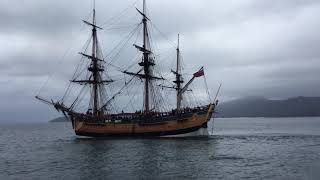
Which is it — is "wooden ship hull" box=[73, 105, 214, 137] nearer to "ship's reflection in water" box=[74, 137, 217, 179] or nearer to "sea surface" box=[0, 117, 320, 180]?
"ship's reflection in water" box=[74, 137, 217, 179]

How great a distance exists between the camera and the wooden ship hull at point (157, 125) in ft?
312

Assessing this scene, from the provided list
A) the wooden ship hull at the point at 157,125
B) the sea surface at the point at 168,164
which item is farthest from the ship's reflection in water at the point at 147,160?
the wooden ship hull at the point at 157,125

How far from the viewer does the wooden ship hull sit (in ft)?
312

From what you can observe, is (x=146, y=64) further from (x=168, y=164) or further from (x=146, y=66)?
(x=168, y=164)

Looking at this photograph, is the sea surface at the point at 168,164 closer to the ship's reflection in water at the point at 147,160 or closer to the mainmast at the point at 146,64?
the ship's reflection in water at the point at 147,160

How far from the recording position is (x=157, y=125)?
316 ft

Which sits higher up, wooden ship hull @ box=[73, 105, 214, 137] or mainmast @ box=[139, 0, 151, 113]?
mainmast @ box=[139, 0, 151, 113]

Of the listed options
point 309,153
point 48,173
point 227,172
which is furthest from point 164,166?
point 309,153

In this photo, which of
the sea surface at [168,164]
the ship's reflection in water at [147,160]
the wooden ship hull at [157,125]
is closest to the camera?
the sea surface at [168,164]

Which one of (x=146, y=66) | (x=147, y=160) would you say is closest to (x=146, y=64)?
(x=146, y=66)

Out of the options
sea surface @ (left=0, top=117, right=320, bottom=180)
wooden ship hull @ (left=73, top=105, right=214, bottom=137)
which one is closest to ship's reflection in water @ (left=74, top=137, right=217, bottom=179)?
sea surface @ (left=0, top=117, right=320, bottom=180)

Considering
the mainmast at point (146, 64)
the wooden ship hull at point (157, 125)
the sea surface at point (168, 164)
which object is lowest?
the sea surface at point (168, 164)

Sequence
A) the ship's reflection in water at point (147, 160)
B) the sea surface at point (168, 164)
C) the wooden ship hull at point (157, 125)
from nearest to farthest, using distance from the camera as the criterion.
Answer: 1. the sea surface at point (168, 164)
2. the ship's reflection in water at point (147, 160)
3. the wooden ship hull at point (157, 125)

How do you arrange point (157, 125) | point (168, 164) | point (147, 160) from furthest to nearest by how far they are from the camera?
point (157, 125), point (147, 160), point (168, 164)
